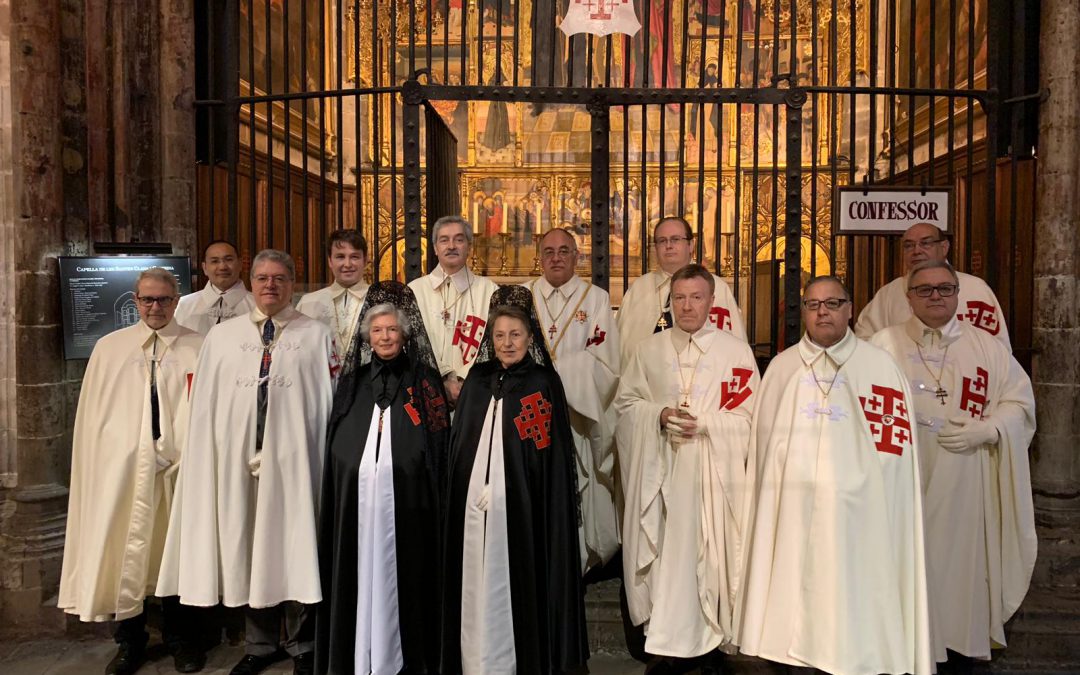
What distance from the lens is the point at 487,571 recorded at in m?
3.38

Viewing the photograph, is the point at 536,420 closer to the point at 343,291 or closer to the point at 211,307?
the point at 343,291

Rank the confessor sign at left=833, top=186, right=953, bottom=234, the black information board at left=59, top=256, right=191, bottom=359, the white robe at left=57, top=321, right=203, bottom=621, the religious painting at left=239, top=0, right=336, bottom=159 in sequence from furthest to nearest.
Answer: the religious painting at left=239, top=0, right=336, bottom=159 < the confessor sign at left=833, top=186, right=953, bottom=234 < the black information board at left=59, top=256, right=191, bottom=359 < the white robe at left=57, top=321, right=203, bottom=621

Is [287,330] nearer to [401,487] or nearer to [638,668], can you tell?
[401,487]

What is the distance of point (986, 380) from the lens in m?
3.78

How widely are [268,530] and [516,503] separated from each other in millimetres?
1150

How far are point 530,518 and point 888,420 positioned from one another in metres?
1.53

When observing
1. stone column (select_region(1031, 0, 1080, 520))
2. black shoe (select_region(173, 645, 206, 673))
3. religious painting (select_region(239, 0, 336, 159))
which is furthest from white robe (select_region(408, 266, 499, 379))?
religious painting (select_region(239, 0, 336, 159))

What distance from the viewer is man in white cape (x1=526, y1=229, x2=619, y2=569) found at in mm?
4262

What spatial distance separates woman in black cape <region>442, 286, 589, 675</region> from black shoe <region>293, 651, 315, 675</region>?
2.30 feet

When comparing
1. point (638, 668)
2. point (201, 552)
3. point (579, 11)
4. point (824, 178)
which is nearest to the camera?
point (201, 552)

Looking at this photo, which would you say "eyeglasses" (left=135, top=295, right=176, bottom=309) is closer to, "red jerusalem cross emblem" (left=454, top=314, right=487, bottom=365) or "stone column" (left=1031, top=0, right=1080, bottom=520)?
"red jerusalem cross emblem" (left=454, top=314, right=487, bottom=365)

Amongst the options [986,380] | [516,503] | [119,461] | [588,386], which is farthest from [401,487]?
[986,380]

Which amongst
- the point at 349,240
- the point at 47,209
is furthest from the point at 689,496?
the point at 47,209

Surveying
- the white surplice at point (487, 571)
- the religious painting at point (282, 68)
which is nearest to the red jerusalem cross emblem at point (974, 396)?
the white surplice at point (487, 571)
